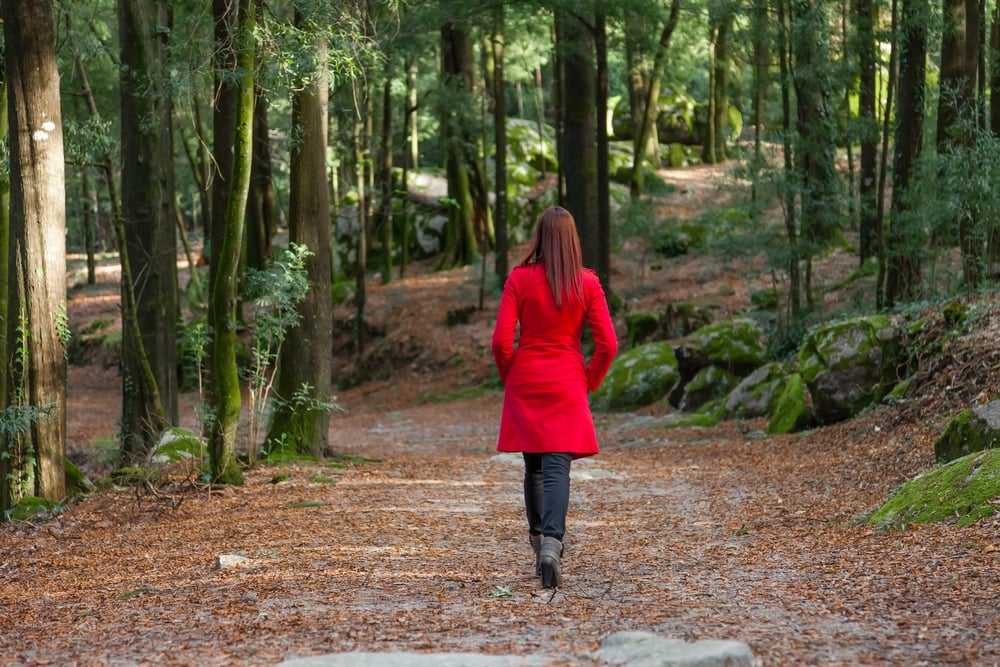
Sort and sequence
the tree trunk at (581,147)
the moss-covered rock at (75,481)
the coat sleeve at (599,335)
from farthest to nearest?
the tree trunk at (581,147) → the moss-covered rock at (75,481) → the coat sleeve at (599,335)

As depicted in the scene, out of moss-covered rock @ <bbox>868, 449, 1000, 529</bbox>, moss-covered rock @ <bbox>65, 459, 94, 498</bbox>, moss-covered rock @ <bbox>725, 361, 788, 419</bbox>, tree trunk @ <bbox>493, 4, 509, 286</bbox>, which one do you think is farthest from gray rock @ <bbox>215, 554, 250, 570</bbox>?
tree trunk @ <bbox>493, 4, 509, 286</bbox>

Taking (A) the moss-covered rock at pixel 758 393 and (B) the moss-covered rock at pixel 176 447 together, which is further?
(A) the moss-covered rock at pixel 758 393

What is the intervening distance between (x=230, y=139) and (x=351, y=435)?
5926 mm

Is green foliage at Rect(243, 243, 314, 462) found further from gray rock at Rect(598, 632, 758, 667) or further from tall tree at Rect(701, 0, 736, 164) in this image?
tall tree at Rect(701, 0, 736, 164)

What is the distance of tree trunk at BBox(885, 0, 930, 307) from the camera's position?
14.5 metres

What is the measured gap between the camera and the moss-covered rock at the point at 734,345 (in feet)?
54.7

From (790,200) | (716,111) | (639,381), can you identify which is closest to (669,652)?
(790,200)

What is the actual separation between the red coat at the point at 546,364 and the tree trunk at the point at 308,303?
5.77 m

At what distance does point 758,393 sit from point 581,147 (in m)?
8.13

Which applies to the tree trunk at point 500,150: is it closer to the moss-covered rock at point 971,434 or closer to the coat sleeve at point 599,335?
the moss-covered rock at point 971,434

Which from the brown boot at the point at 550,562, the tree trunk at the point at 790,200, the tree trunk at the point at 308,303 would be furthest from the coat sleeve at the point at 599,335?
the tree trunk at the point at 790,200

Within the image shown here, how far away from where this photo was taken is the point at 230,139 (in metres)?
13.8

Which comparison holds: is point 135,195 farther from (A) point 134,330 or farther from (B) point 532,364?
(B) point 532,364

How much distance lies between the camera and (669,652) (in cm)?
377
